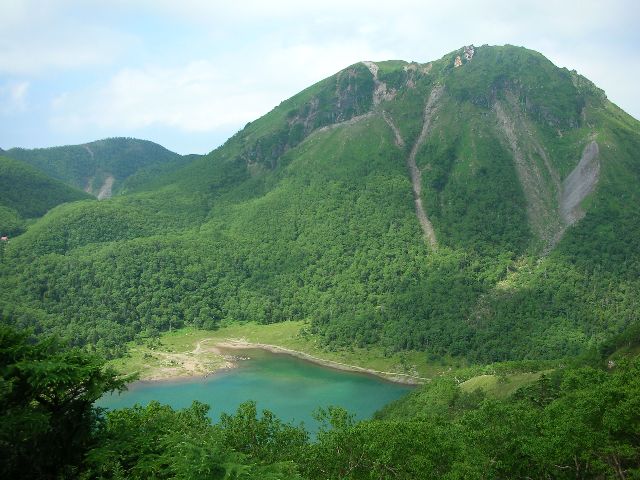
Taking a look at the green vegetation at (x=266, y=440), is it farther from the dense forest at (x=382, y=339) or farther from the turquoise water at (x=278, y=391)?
the turquoise water at (x=278, y=391)

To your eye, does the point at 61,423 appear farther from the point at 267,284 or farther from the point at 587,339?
the point at 267,284

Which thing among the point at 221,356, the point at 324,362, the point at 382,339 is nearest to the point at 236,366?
the point at 221,356

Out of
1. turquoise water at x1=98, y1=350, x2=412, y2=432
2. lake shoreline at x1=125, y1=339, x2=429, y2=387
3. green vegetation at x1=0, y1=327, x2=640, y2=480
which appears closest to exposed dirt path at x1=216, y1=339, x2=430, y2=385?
lake shoreline at x1=125, y1=339, x2=429, y2=387

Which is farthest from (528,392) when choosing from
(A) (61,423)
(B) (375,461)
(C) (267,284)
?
(C) (267,284)

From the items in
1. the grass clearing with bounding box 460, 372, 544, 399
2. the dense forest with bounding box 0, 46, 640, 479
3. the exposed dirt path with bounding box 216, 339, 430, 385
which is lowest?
the exposed dirt path with bounding box 216, 339, 430, 385

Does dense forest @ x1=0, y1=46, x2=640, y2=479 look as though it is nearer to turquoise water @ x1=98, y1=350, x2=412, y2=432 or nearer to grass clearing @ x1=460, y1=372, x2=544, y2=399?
grass clearing @ x1=460, y1=372, x2=544, y2=399

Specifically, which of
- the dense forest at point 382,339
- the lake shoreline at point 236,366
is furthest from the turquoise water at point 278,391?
the dense forest at point 382,339

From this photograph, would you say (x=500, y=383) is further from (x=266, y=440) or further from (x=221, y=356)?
(x=221, y=356)
